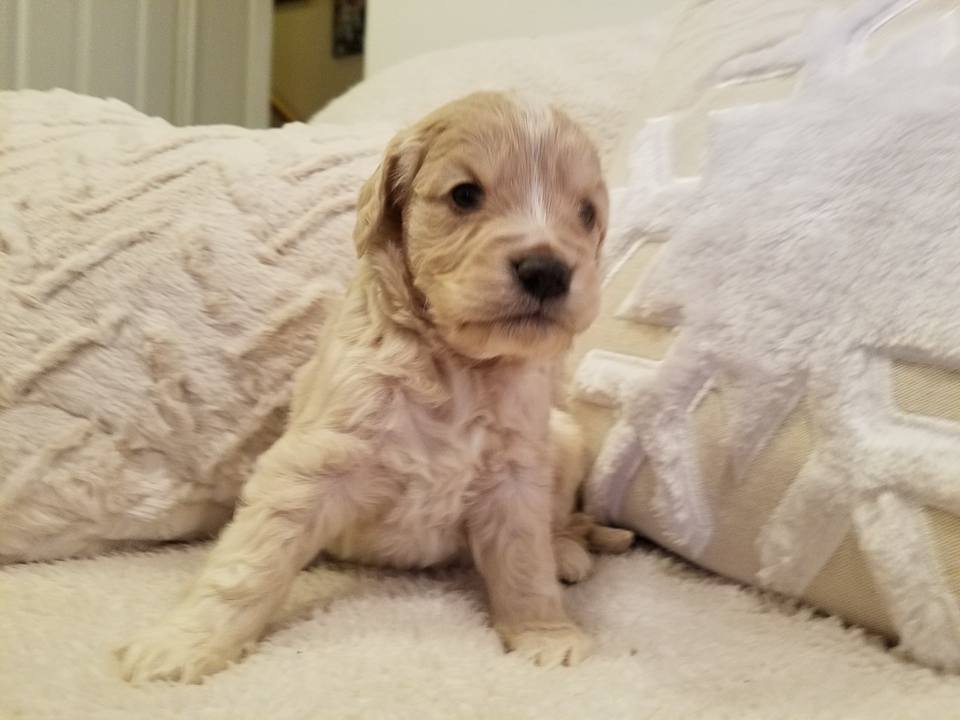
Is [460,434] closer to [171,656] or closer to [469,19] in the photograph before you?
[171,656]

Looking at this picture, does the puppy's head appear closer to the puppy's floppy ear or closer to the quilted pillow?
the puppy's floppy ear

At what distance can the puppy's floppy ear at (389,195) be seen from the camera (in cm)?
130

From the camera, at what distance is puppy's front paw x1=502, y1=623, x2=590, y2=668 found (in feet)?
3.63

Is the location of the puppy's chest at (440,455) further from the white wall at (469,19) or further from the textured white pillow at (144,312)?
the white wall at (469,19)

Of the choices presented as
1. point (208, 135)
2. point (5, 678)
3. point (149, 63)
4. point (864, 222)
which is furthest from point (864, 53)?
point (149, 63)

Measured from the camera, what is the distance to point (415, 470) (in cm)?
123

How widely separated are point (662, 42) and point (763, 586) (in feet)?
4.48

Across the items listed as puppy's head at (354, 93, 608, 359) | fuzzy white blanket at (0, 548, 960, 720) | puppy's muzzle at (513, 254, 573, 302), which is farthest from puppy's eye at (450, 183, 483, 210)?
fuzzy white blanket at (0, 548, 960, 720)

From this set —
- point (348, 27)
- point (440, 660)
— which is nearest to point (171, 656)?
point (440, 660)

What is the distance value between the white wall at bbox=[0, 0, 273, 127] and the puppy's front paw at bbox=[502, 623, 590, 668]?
9.49 feet

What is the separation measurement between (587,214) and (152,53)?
9.38 feet

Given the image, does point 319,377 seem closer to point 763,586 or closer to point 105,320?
point 105,320

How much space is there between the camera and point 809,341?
3.86 feet

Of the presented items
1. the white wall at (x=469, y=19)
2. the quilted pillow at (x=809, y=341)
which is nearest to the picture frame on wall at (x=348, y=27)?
the white wall at (x=469, y=19)
